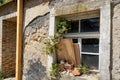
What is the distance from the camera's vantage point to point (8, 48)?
7.25 m

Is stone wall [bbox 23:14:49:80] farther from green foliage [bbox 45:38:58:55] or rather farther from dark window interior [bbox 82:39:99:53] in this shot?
dark window interior [bbox 82:39:99:53]

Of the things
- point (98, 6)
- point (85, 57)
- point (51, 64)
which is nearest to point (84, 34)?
point (85, 57)

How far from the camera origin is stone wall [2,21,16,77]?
709 centimetres

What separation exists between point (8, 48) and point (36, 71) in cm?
249

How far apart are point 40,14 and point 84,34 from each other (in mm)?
1444

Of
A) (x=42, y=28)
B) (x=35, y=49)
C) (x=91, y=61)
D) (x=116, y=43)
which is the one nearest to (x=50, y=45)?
(x=42, y=28)

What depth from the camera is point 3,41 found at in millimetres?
7094

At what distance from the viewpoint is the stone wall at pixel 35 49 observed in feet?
16.4

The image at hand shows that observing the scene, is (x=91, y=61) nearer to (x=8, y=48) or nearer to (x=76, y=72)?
(x=76, y=72)

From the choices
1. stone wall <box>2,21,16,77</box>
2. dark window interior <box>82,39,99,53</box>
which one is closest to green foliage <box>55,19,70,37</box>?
dark window interior <box>82,39,99,53</box>

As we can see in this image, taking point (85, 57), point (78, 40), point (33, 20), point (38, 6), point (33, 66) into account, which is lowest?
point (33, 66)

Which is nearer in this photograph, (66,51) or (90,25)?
(90,25)

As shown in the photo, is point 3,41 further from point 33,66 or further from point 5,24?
point 33,66

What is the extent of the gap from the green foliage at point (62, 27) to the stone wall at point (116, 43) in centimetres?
132
